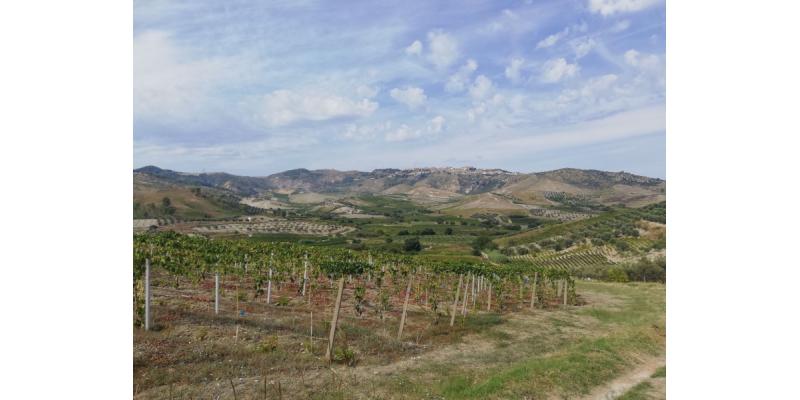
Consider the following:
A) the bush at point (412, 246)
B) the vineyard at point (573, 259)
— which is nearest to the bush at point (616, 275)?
the vineyard at point (573, 259)

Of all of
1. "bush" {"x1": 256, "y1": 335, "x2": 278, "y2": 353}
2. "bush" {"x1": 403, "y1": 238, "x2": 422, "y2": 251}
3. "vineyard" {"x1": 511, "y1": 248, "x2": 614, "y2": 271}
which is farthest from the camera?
"bush" {"x1": 403, "y1": 238, "x2": 422, "y2": 251}

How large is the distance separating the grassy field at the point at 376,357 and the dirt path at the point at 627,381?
0.19 ft

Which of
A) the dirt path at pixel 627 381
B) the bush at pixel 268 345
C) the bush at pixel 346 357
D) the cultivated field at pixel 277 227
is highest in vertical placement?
the bush at pixel 268 345

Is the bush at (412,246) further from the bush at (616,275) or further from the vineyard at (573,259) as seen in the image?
the bush at (616,275)

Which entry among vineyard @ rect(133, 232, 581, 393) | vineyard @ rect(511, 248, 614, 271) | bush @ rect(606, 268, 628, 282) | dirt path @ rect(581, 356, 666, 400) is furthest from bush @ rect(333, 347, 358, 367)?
vineyard @ rect(511, 248, 614, 271)

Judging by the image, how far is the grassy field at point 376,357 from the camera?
6.96 metres

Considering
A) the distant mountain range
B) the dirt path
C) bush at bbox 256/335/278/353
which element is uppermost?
the distant mountain range

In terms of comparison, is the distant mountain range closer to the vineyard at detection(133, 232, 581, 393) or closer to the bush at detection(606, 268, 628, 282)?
the bush at detection(606, 268, 628, 282)

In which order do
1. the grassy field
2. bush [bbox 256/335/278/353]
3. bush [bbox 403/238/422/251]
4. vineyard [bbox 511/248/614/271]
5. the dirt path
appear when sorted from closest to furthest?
the grassy field, the dirt path, bush [bbox 256/335/278/353], vineyard [bbox 511/248/614/271], bush [bbox 403/238/422/251]

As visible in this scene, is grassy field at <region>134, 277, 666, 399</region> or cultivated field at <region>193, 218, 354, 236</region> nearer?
grassy field at <region>134, 277, 666, 399</region>

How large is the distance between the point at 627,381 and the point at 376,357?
4882 mm

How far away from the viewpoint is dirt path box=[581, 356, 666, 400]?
7426 millimetres

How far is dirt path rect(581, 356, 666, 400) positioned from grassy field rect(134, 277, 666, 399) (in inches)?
2.3

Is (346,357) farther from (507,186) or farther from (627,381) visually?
(507,186)
